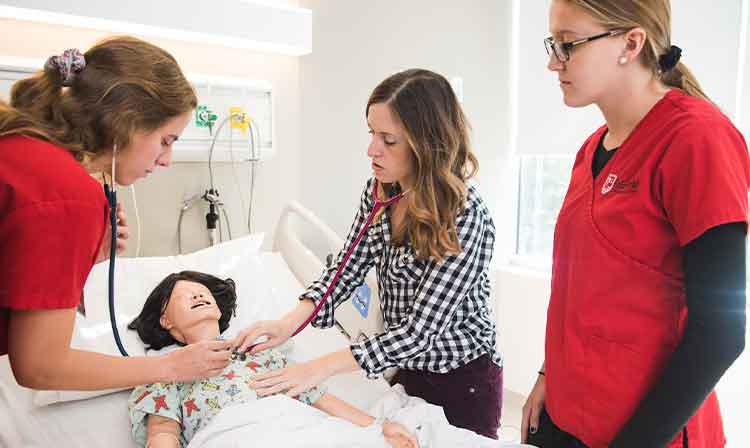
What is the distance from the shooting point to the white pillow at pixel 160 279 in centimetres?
180

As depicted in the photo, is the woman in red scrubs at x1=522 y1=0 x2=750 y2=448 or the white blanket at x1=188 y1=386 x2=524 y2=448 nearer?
the woman in red scrubs at x1=522 y1=0 x2=750 y2=448

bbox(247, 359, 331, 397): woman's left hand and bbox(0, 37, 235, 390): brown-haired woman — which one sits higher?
bbox(0, 37, 235, 390): brown-haired woman

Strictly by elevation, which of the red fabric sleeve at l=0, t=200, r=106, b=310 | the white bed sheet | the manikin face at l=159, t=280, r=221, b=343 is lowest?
the white bed sheet

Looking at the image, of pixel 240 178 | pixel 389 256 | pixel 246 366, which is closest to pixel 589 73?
pixel 389 256

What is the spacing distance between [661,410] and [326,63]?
212cm

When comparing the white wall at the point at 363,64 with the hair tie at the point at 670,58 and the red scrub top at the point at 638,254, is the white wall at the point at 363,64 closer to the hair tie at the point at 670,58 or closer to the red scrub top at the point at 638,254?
the red scrub top at the point at 638,254

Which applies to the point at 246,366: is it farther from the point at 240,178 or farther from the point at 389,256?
the point at 240,178

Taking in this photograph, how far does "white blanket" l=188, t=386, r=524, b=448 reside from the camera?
1.30 metres

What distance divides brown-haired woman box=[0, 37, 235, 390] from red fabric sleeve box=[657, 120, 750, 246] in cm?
91

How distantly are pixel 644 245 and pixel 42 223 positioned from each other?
97cm

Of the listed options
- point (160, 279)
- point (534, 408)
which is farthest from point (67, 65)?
point (534, 408)

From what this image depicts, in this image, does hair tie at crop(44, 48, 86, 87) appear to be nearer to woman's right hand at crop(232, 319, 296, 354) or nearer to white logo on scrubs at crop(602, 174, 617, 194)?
woman's right hand at crop(232, 319, 296, 354)

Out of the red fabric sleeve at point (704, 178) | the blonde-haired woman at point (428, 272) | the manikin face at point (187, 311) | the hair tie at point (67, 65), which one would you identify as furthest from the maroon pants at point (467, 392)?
the hair tie at point (67, 65)

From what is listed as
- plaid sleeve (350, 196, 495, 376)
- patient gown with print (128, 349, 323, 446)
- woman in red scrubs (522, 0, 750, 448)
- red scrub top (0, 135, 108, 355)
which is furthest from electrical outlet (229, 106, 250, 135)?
woman in red scrubs (522, 0, 750, 448)
